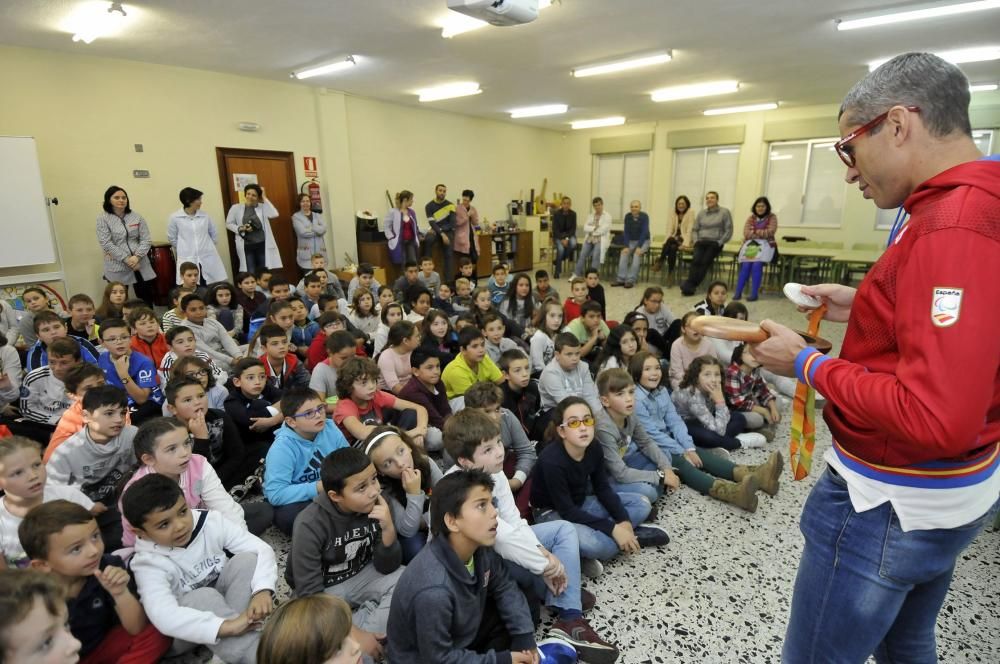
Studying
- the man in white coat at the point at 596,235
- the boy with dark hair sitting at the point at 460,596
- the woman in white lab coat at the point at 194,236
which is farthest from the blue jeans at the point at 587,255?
the boy with dark hair sitting at the point at 460,596

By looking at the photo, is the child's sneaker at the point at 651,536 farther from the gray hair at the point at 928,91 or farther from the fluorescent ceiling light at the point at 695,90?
the fluorescent ceiling light at the point at 695,90

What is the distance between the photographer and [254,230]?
21.2 feet

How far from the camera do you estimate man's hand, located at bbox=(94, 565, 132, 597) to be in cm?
150

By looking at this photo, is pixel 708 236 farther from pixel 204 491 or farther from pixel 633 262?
pixel 204 491

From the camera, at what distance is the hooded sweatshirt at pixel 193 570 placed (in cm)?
150

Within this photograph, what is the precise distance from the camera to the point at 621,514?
7.22ft

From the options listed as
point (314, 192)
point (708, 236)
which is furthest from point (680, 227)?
point (314, 192)

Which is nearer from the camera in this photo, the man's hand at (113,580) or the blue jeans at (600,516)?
the man's hand at (113,580)

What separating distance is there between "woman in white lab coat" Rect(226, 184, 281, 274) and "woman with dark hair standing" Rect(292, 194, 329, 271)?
12.8 inches

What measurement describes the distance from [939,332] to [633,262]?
8142 mm

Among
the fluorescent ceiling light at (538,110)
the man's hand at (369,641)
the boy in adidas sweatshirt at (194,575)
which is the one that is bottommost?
the man's hand at (369,641)

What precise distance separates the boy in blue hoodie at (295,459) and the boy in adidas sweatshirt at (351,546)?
0.42 m

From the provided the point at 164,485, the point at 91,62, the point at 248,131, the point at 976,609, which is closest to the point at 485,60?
the point at 248,131

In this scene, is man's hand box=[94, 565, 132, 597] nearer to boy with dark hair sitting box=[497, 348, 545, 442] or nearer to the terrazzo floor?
the terrazzo floor
